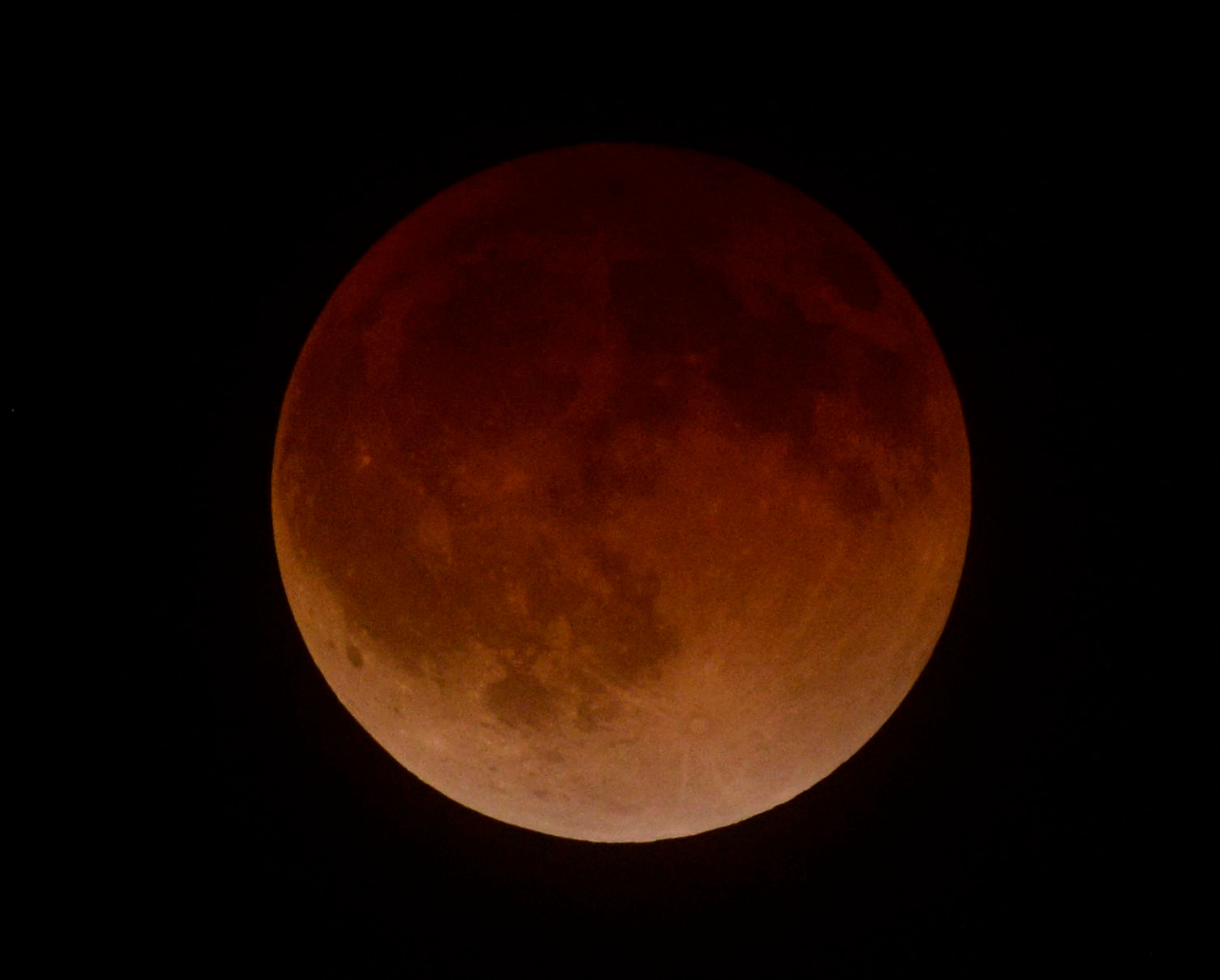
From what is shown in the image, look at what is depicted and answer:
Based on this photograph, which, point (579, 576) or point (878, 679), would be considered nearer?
point (579, 576)

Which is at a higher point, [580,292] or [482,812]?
[580,292]

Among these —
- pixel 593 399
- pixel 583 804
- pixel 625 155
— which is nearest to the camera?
pixel 593 399

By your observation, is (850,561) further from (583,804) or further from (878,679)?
(583,804)

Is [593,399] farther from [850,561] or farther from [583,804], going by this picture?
[583,804]

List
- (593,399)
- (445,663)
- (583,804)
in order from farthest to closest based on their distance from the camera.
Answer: (583,804), (445,663), (593,399)

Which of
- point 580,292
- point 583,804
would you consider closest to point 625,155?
point 580,292

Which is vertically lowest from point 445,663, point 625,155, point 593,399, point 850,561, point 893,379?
point 445,663

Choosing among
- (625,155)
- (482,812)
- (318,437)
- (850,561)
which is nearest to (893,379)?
(850,561)
